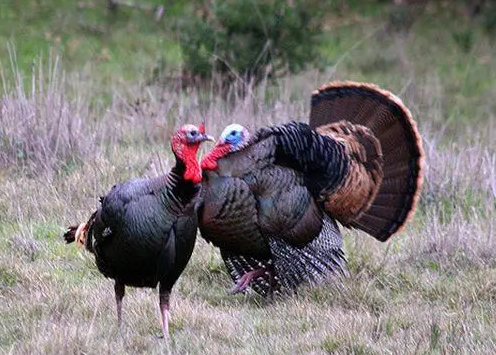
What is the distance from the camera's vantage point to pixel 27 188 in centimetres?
771

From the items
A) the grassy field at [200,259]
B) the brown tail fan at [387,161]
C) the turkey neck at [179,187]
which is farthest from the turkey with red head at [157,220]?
the brown tail fan at [387,161]

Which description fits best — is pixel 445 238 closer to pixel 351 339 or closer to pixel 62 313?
pixel 351 339

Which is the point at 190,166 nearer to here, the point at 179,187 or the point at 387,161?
the point at 179,187

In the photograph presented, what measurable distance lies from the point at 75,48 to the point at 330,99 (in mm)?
8434

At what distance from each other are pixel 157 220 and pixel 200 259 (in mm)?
1842

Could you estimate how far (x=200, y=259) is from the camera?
6.81 metres

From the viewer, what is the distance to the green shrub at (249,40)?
11.3 metres

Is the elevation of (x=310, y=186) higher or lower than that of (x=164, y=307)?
higher

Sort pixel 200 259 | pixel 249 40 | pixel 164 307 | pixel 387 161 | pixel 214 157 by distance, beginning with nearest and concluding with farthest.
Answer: pixel 164 307
pixel 214 157
pixel 387 161
pixel 200 259
pixel 249 40

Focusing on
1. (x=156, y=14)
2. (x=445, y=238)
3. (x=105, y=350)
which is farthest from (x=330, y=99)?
(x=156, y=14)

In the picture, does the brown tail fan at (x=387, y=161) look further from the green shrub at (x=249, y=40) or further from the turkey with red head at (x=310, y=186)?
the green shrub at (x=249, y=40)

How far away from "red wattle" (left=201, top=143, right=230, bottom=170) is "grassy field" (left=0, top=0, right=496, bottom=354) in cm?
76

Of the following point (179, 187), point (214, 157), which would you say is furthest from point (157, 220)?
point (214, 157)

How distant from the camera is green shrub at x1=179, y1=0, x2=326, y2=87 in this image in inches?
446
